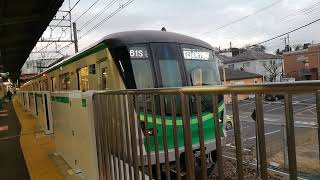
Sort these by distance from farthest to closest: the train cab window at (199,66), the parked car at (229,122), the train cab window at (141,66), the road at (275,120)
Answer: the train cab window at (199,66)
the train cab window at (141,66)
the parked car at (229,122)
the road at (275,120)

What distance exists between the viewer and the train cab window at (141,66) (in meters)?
6.85

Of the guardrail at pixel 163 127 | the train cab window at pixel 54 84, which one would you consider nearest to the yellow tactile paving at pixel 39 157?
the guardrail at pixel 163 127

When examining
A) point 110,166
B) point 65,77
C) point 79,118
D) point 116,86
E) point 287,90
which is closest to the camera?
point 287,90

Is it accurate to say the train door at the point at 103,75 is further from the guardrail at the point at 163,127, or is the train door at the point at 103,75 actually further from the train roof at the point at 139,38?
the guardrail at the point at 163,127

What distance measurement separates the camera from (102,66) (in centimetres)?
746

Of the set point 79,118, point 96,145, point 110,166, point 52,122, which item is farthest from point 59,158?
point 110,166

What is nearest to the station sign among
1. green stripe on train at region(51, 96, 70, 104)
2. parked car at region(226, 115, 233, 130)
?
green stripe on train at region(51, 96, 70, 104)

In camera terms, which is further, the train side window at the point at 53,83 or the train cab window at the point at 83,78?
the train side window at the point at 53,83

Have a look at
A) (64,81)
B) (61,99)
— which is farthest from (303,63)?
(61,99)

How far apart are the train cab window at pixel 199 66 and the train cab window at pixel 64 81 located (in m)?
4.39

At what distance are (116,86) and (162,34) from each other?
61.9 inches

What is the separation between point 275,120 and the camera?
1733 mm

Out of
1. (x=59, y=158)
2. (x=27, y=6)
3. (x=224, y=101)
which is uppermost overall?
(x=27, y=6)

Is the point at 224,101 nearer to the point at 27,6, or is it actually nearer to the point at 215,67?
the point at 215,67
